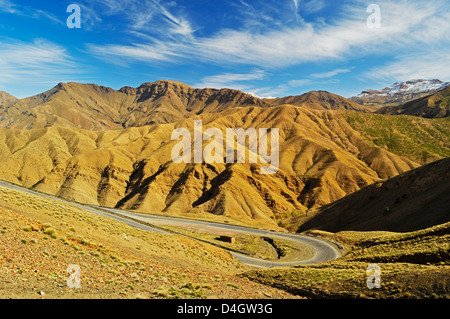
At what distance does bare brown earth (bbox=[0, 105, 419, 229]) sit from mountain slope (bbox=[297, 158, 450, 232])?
734 inches

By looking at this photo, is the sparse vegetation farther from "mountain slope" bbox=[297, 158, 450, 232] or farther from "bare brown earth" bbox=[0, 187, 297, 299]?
"bare brown earth" bbox=[0, 187, 297, 299]

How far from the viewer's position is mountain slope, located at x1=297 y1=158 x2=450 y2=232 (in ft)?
142

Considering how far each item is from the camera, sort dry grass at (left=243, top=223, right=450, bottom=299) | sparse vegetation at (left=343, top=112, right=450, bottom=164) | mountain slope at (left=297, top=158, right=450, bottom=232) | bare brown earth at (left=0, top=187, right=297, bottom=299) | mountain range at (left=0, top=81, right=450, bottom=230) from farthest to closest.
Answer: sparse vegetation at (left=343, top=112, right=450, bottom=164), mountain range at (left=0, top=81, right=450, bottom=230), mountain slope at (left=297, top=158, right=450, bottom=232), dry grass at (left=243, top=223, right=450, bottom=299), bare brown earth at (left=0, top=187, right=297, bottom=299)

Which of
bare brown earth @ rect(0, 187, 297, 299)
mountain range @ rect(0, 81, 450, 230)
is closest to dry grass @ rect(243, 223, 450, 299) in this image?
bare brown earth @ rect(0, 187, 297, 299)

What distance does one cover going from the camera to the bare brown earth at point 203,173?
320 feet

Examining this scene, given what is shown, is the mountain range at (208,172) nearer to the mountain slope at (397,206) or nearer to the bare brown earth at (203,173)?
the bare brown earth at (203,173)

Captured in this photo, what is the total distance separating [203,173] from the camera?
110625 millimetres

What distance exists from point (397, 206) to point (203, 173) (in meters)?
72.1

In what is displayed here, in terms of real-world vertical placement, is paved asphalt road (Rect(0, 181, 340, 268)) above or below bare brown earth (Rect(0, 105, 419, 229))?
below

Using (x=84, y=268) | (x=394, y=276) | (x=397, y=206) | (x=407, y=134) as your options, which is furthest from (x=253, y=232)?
(x=407, y=134)

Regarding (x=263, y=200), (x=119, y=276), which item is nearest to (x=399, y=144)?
(x=263, y=200)

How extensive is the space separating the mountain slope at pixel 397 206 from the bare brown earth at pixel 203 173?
61.1ft

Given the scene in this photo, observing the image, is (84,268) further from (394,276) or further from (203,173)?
(203,173)
